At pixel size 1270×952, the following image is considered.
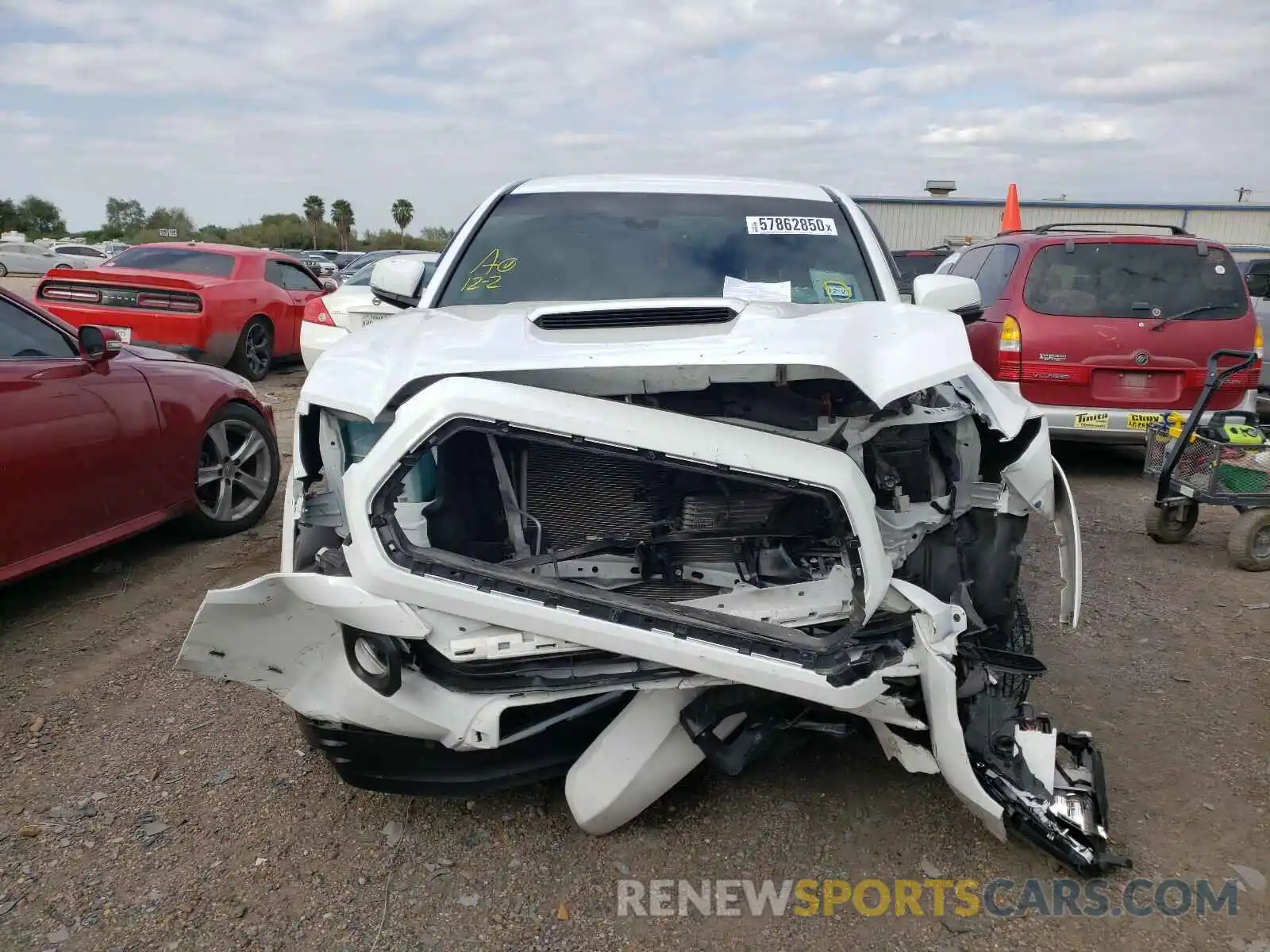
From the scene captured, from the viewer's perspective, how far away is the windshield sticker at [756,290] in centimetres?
330

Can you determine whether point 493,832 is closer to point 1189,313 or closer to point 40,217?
point 1189,313

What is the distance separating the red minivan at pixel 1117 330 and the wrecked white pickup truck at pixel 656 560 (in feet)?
12.9

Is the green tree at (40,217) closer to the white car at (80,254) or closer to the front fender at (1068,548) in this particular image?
the white car at (80,254)

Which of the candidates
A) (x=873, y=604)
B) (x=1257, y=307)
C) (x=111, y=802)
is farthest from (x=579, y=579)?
(x=1257, y=307)

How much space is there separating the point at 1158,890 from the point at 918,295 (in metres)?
1.93

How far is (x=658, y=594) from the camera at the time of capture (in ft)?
8.29

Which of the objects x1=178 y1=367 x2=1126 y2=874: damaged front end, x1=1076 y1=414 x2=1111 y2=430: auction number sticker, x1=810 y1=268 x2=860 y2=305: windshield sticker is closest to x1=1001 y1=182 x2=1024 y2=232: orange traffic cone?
x1=1076 y1=414 x2=1111 y2=430: auction number sticker

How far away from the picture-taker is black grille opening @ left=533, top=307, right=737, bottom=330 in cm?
260

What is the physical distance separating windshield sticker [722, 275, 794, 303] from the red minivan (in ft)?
11.9

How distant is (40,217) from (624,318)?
78892mm

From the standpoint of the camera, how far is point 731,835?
2627 millimetres

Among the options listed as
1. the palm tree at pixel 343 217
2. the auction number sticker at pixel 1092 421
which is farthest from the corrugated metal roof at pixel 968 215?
the palm tree at pixel 343 217

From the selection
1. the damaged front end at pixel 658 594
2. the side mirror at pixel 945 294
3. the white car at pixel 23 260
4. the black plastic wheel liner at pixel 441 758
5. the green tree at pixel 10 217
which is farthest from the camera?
the green tree at pixel 10 217

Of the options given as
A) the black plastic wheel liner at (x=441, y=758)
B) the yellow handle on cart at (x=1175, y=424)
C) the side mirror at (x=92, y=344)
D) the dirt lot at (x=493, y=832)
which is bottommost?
the dirt lot at (x=493, y=832)
